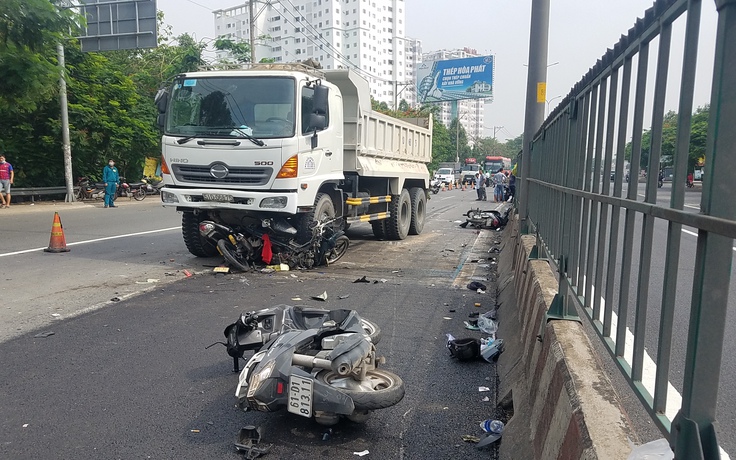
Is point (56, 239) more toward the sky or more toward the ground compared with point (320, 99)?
more toward the ground

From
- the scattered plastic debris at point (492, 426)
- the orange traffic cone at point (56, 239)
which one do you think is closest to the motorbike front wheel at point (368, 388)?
the scattered plastic debris at point (492, 426)

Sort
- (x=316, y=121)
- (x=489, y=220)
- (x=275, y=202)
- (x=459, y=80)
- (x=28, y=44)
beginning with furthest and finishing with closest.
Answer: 1. (x=459, y=80)
2. (x=489, y=220)
3. (x=28, y=44)
4. (x=316, y=121)
5. (x=275, y=202)

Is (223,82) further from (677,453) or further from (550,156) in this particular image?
(677,453)

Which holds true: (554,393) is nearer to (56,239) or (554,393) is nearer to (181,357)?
(181,357)

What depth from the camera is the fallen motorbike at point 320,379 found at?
321cm

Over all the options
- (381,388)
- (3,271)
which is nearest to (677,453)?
(381,388)

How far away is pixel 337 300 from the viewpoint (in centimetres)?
677

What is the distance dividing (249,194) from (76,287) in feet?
8.12

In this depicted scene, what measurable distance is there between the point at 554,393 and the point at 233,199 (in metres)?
6.41

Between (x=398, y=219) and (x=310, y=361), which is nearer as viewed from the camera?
(x=310, y=361)

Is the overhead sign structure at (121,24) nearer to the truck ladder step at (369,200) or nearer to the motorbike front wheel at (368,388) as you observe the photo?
the truck ladder step at (369,200)

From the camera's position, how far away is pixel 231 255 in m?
8.40

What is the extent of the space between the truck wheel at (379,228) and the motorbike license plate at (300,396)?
934 centimetres

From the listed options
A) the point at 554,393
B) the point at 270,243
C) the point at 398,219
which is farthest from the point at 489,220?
the point at 554,393
